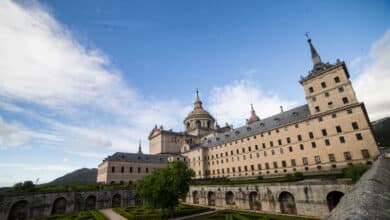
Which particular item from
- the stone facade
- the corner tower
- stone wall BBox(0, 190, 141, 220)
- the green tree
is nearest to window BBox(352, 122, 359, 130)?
the corner tower

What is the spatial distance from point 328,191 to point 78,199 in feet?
157

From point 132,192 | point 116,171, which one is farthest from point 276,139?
point 116,171

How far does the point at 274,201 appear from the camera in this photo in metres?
27.9

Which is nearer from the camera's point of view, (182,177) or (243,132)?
(182,177)

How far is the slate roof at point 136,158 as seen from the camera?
57088mm

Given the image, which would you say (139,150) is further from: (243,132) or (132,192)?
(243,132)

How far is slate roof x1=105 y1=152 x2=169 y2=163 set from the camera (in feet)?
187

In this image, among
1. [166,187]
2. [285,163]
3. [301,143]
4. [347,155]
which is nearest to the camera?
[166,187]

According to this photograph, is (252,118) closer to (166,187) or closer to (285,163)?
(285,163)

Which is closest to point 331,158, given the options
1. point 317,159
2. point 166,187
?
point 317,159

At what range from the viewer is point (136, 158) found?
61.5m

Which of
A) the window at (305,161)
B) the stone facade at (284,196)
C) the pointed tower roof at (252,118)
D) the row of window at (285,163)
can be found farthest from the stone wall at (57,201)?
the pointed tower roof at (252,118)

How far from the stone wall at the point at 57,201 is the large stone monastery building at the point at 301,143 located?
36.9 ft

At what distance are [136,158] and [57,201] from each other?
83.5 feet
